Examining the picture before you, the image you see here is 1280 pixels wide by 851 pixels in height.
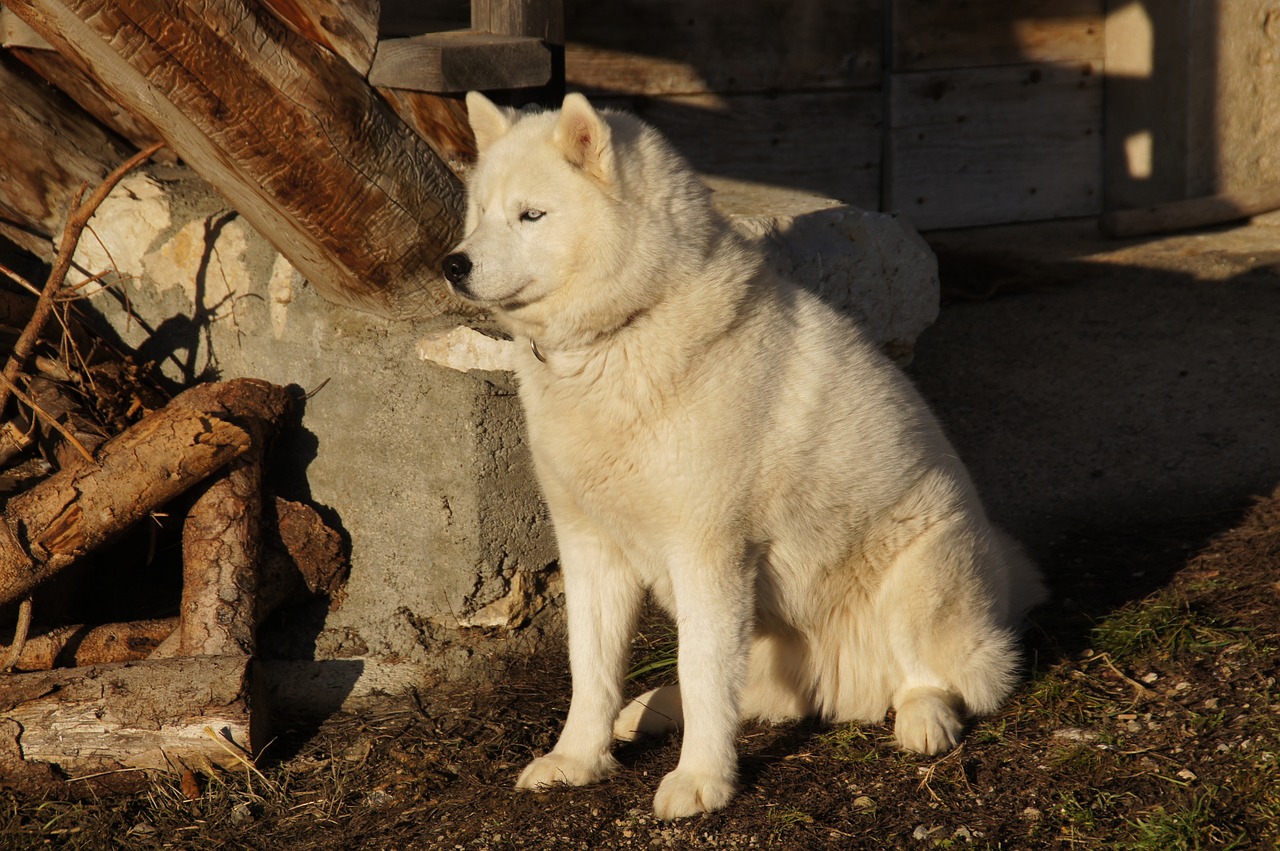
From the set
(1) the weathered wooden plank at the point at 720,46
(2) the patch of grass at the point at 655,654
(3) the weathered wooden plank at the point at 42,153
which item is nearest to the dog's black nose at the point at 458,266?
(2) the patch of grass at the point at 655,654

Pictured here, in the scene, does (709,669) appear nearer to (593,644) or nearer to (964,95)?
(593,644)

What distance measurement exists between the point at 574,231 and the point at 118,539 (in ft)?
6.58

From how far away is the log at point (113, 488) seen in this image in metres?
3.63

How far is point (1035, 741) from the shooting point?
3.24m

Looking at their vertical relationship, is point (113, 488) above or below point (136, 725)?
above

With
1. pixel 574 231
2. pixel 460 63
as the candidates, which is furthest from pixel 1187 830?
pixel 460 63

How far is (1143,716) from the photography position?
3.27m

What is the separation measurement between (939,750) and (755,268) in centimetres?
142

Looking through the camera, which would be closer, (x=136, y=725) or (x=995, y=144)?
(x=136, y=725)

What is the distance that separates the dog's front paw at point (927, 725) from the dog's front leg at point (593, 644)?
2.66 ft

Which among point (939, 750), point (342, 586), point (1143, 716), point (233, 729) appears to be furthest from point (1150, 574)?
point (233, 729)

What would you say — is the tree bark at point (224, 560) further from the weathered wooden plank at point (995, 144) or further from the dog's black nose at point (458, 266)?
the weathered wooden plank at point (995, 144)

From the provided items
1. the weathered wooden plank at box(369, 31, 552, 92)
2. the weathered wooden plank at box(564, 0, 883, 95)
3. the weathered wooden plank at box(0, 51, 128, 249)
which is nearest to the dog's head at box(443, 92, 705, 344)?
the weathered wooden plank at box(369, 31, 552, 92)

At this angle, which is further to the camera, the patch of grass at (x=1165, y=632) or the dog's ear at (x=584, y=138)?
the patch of grass at (x=1165, y=632)
